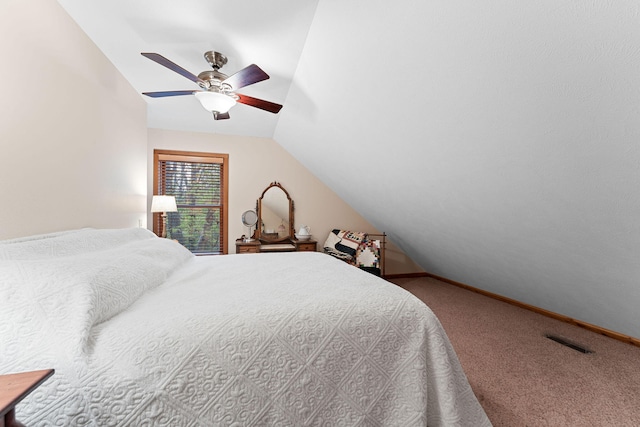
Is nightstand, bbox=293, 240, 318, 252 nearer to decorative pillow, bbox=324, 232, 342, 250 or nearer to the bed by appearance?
decorative pillow, bbox=324, 232, 342, 250

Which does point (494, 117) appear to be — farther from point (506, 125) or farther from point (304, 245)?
point (304, 245)

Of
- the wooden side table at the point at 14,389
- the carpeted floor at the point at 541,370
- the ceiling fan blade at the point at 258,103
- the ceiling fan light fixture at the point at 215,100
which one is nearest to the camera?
the wooden side table at the point at 14,389

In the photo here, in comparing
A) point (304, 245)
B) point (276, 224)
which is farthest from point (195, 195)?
point (304, 245)

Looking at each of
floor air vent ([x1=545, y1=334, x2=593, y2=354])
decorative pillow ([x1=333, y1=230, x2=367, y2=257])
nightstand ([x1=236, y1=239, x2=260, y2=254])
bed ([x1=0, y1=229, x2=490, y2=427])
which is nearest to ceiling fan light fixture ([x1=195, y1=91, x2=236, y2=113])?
bed ([x1=0, y1=229, x2=490, y2=427])

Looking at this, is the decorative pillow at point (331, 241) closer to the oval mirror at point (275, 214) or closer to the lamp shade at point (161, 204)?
the oval mirror at point (275, 214)

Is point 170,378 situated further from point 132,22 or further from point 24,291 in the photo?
point 132,22

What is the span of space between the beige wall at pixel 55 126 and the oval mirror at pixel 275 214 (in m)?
1.88

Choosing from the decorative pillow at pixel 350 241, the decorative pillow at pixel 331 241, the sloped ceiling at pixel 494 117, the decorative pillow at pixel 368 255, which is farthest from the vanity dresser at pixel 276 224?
the sloped ceiling at pixel 494 117

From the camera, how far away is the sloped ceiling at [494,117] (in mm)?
1101

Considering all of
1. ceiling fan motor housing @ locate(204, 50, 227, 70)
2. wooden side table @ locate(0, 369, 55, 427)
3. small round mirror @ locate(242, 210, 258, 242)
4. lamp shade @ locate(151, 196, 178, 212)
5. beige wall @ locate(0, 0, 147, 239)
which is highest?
ceiling fan motor housing @ locate(204, 50, 227, 70)

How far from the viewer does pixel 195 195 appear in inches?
151

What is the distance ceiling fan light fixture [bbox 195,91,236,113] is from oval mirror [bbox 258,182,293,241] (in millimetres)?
2071

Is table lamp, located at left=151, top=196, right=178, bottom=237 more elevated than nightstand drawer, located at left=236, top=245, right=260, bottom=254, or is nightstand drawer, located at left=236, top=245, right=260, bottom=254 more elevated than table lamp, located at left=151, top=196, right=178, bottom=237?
table lamp, located at left=151, top=196, right=178, bottom=237

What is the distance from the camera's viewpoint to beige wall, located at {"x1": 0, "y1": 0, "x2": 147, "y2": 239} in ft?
4.33
